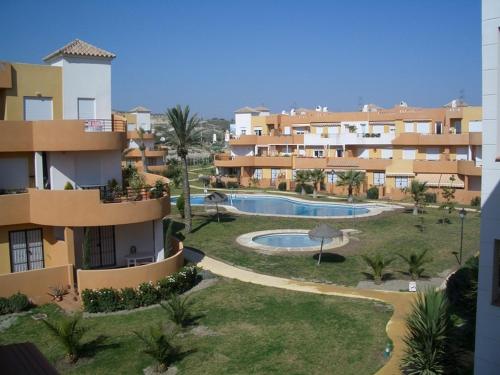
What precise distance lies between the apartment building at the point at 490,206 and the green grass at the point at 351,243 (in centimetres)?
1365

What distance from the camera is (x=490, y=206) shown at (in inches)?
443

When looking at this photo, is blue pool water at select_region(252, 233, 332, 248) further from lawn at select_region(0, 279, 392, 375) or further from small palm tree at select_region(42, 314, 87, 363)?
small palm tree at select_region(42, 314, 87, 363)

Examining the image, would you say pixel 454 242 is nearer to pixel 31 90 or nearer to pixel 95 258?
pixel 95 258

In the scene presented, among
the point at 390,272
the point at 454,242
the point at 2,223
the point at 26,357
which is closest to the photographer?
the point at 26,357

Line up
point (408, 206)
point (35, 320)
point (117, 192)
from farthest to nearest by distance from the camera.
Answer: point (408, 206)
point (117, 192)
point (35, 320)

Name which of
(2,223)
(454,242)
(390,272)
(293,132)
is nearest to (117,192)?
(2,223)

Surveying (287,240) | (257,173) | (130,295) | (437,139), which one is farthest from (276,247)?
(257,173)

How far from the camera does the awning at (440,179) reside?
54.9 metres

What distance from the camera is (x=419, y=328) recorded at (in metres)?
14.1

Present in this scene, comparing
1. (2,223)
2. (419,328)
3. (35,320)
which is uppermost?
(2,223)

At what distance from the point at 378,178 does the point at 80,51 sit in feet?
141

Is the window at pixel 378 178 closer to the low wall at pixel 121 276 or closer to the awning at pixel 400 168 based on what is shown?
the awning at pixel 400 168

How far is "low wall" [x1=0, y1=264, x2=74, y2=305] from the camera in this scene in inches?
874

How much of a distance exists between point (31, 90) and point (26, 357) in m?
21.4
